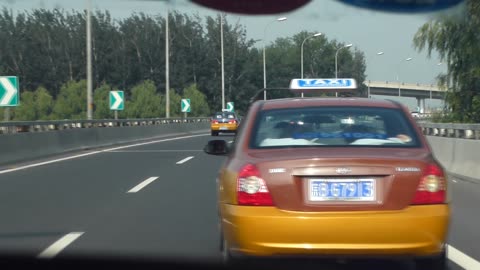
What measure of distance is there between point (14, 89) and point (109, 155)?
11.5 feet

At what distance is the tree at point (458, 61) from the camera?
3041 cm

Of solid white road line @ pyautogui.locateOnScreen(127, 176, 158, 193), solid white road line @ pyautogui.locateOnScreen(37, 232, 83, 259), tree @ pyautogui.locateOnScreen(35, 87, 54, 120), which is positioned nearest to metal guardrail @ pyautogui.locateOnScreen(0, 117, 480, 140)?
solid white road line @ pyautogui.locateOnScreen(127, 176, 158, 193)

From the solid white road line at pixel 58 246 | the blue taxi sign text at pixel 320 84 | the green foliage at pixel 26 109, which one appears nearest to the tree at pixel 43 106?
the green foliage at pixel 26 109

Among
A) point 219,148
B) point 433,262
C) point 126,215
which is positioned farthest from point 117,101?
point 433,262

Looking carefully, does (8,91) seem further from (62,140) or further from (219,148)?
(219,148)

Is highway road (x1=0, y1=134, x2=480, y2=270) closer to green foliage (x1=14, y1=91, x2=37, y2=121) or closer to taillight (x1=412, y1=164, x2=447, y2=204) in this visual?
taillight (x1=412, y1=164, x2=447, y2=204)

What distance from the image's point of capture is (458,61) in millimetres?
31859

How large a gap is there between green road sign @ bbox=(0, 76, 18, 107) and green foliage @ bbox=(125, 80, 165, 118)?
133 ft

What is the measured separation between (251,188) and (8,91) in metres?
17.4

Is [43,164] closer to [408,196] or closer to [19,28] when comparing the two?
[408,196]

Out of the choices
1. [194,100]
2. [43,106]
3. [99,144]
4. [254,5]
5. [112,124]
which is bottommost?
[99,144]

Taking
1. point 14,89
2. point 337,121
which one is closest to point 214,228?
point 337,121

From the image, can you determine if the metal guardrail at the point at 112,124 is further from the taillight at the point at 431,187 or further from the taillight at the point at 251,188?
the taillight at the point at 251,188

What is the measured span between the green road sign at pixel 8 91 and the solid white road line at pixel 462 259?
53.5 ft
